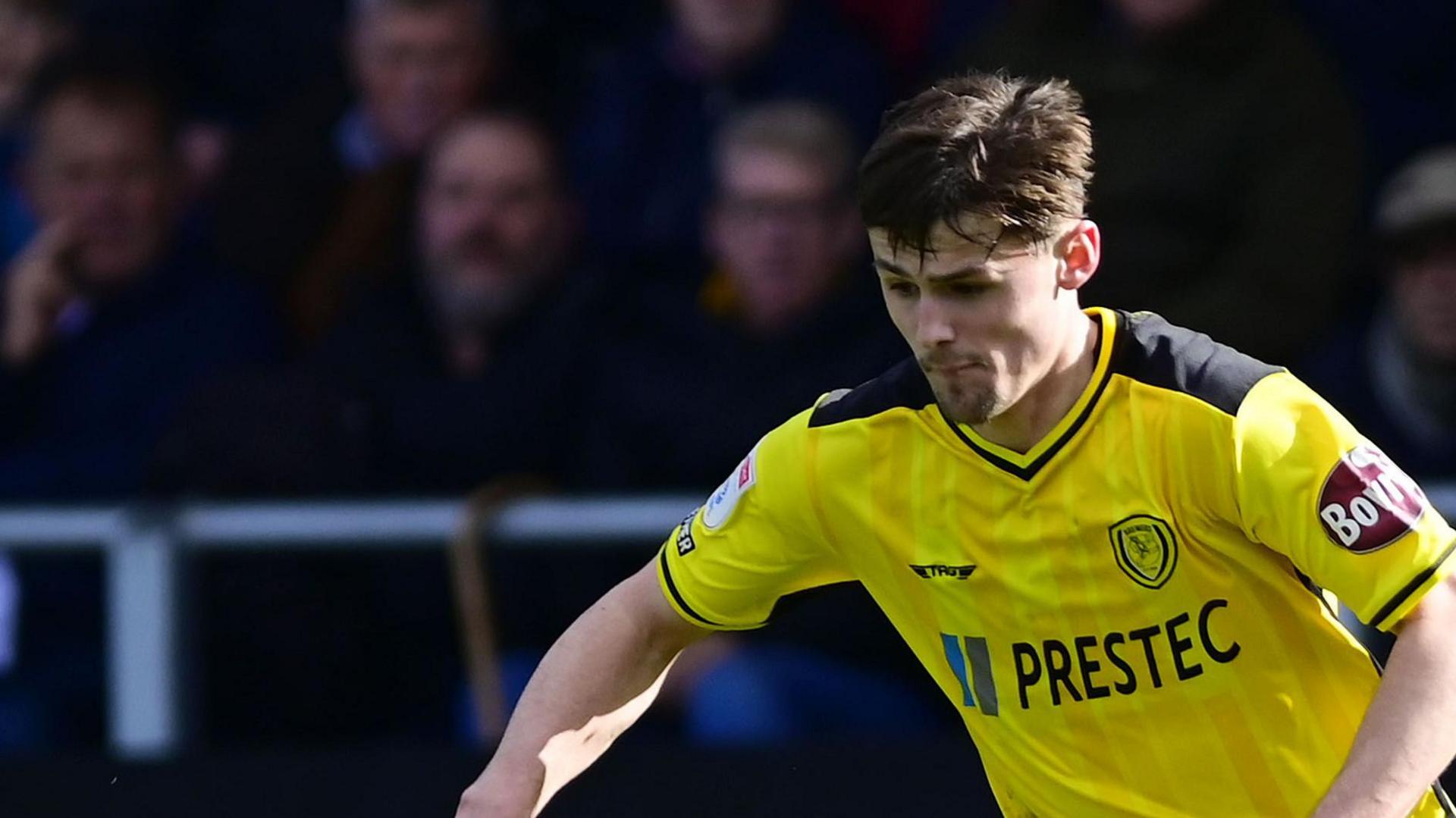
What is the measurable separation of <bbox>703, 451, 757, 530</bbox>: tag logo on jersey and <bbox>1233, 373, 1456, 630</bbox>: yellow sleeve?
0.80 metres

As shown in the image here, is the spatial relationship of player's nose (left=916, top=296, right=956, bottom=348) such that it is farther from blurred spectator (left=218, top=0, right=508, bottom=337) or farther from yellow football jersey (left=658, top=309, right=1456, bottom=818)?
blurred spectator (left=218, top=0, right=508, bottom=337)

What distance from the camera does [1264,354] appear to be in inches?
218

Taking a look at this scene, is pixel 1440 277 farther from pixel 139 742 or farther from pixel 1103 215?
pixel 139 742

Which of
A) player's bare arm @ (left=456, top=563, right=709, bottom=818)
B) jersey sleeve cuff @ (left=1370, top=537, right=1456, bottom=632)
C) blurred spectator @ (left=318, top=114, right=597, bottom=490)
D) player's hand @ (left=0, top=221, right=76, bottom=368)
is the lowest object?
jersey sleeve cuff @ (left=1370, top=537, right=1456, bottom=632)

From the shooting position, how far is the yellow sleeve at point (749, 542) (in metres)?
3.55

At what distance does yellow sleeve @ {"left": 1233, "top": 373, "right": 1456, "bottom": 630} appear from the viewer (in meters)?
2.99

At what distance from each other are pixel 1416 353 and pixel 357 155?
297 centimetres

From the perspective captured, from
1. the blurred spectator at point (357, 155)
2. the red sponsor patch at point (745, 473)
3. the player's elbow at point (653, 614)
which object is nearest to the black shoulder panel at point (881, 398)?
the red sponsor patch at point (745, 473)

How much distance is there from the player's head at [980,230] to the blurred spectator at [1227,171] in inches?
93.7

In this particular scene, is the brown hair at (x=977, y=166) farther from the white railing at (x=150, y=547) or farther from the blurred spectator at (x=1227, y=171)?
the white railing at (x=150, y=547)

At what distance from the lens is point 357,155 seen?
21.9 feet

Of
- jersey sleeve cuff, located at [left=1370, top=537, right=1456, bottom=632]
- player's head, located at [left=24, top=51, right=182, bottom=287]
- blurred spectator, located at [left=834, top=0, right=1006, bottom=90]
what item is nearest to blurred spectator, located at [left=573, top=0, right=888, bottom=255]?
blurred spectator, located at [left=834, top=0, right=1006, bottom=90]

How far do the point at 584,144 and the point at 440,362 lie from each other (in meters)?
0.78

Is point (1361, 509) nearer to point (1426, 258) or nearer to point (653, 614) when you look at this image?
point (653, 614)
